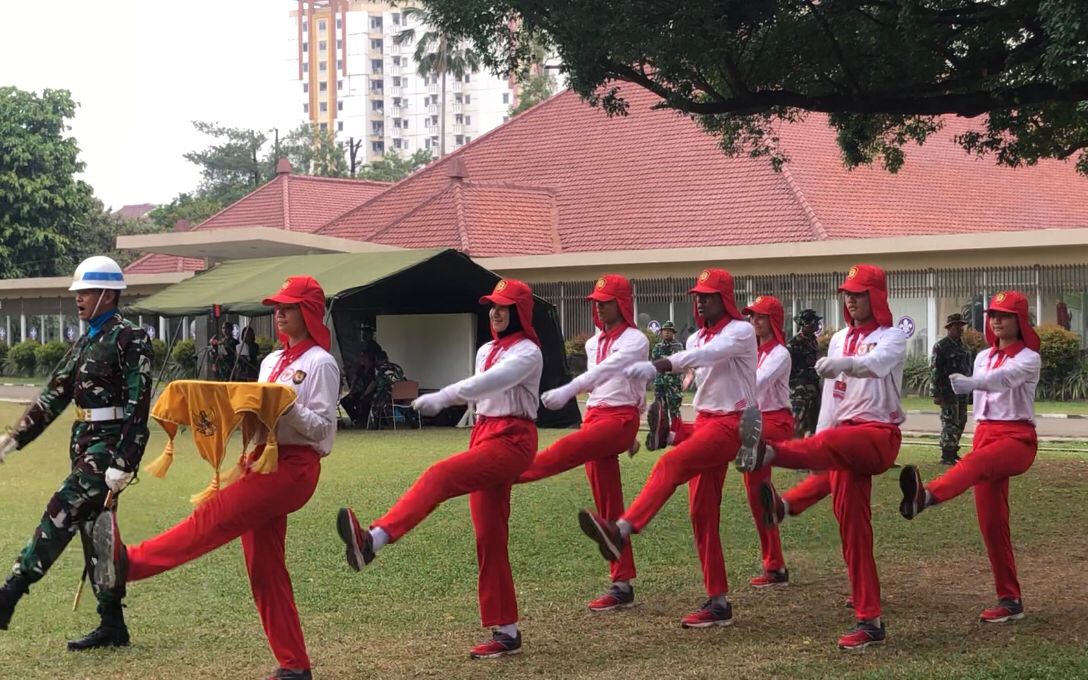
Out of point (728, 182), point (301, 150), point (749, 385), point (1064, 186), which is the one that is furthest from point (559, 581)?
point (301, 150)

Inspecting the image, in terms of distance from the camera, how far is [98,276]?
769cm

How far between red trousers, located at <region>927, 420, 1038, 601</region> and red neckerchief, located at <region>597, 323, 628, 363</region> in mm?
2226

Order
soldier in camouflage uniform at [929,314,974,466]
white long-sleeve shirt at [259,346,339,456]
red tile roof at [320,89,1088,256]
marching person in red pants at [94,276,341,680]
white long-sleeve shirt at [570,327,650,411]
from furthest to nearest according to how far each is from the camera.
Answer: red tile roof at [320,89,1088,256] < soldier in camouflage uniform at [929,314,974,466] < white long-sleeve shirt at [570,327,650,411] < white long-sleeve shirt at [259,346,339,456] < marching person in red pants at [94,276,341,680]

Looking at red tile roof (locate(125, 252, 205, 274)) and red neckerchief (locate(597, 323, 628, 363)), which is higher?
red tile roof (locate(125, 252, 205, 274))

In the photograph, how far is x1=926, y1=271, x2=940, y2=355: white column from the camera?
29.9 metres

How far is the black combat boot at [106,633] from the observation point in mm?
7895

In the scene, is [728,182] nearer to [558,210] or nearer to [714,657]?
[558,210]

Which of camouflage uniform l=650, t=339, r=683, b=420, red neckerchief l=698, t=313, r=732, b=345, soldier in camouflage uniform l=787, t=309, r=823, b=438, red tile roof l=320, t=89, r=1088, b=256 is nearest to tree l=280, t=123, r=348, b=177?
red tile roof l=320, t=89, r=1088, b=256

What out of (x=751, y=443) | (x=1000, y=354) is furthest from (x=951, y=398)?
(x=751, y=443)

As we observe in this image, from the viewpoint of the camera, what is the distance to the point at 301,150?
3359 inches

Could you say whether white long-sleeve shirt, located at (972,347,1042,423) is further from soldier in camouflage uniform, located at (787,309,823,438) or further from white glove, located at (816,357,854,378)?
soldier in camouflage uniform, located at (787,309,823,438)

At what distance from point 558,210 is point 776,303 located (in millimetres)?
29414

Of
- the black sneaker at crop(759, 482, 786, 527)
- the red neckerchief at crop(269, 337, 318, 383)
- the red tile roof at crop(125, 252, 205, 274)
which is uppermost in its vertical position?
the red tile roof at crop(125, 252, 205, 274)

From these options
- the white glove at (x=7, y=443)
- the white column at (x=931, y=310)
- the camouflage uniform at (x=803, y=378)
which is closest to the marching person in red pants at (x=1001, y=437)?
the white glove at (x=7, y=443)
